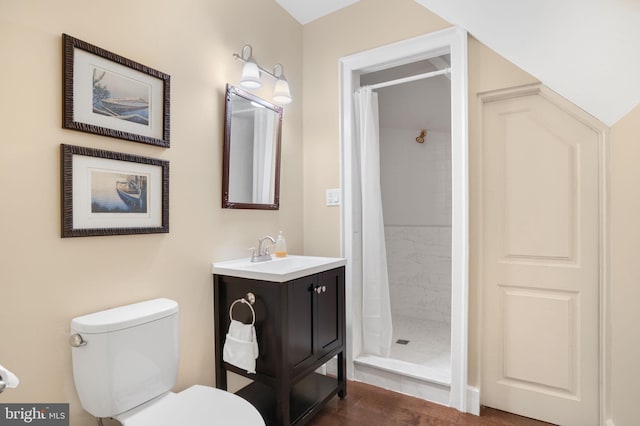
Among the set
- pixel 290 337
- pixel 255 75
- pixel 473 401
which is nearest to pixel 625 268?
pixel 473 401

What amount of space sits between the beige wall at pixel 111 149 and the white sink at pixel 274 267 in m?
0.09

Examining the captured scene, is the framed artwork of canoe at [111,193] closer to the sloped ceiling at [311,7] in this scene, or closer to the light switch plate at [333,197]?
the light switch plate at [333,197]

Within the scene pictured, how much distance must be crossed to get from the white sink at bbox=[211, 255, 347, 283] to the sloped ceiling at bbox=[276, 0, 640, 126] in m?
1.47

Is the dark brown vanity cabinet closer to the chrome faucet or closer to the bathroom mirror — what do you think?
the chrome faucet

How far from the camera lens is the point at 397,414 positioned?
6.61 ft

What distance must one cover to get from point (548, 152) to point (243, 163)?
70.7 inches

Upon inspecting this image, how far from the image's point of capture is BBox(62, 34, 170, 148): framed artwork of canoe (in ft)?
4.34

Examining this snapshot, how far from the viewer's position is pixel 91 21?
1.40 metres

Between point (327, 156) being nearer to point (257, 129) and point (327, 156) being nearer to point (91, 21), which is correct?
point (257, 129)

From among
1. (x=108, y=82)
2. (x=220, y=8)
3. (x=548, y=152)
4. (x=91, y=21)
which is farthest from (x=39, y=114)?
(x=548, y=152)

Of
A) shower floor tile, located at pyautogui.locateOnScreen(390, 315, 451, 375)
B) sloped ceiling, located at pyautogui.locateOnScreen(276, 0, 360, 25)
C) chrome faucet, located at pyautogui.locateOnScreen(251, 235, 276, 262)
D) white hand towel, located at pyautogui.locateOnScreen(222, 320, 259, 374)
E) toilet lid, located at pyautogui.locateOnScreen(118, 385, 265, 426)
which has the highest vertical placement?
sloped ceiling, located at pyautogui.locateOnScreen(276, 0, 360, 25)

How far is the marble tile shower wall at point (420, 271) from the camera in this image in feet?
11.5

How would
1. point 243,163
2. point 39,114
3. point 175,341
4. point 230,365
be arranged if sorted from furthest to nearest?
point 243,163 → point 230,365 → point 175,341 → point 39,114

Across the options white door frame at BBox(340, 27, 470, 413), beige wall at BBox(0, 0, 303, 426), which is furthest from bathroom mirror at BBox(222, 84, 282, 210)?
white door frame at BBox(340, 27, 470, 413)
